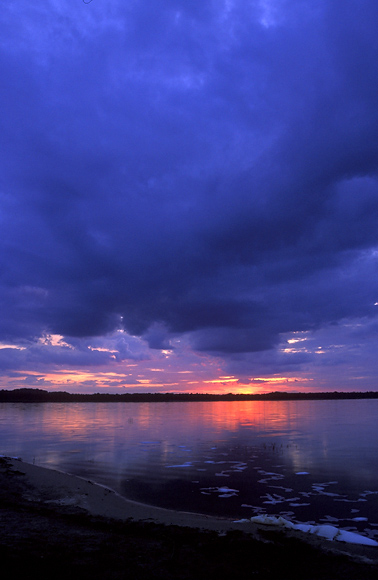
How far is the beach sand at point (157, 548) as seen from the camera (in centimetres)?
805

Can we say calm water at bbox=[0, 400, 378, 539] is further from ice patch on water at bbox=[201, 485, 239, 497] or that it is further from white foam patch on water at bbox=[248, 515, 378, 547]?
white foam patch on water at bbox=[248, 515, 378, 547]

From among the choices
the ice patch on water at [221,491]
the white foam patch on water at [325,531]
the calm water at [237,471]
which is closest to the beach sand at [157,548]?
the white foam patch on water at [325,531]

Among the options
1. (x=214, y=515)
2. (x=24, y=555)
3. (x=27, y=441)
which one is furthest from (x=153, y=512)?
(x=27, y=441)

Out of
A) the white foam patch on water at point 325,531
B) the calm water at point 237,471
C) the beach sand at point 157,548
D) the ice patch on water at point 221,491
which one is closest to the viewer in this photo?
the beach sand at point 157,548

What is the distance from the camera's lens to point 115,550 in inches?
363

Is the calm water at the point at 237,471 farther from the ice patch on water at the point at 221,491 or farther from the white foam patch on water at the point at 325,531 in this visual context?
the white foam patch on water at the point at 325,531

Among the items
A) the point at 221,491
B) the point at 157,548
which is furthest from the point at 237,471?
the point at 157,548

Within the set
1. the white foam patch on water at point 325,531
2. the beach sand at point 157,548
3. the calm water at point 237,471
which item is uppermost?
the beach sand at point 157,548

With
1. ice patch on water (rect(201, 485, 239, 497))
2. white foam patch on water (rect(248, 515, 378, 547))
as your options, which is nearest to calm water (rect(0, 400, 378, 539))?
ice patch on water (rect(201, 485, 239, 497))

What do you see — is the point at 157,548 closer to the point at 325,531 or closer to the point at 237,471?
the point at 325,531

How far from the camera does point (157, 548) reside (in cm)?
952

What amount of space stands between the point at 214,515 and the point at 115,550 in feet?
23.9

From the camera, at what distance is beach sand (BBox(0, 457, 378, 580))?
805 centimetres

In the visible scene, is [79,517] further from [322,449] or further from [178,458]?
[322,449]
